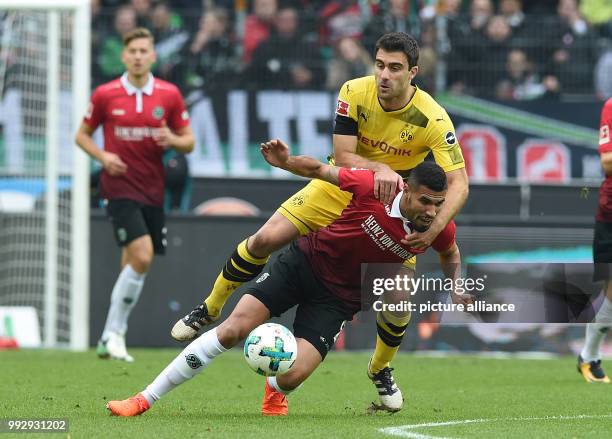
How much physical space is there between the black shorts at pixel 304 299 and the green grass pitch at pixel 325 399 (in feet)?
1.64

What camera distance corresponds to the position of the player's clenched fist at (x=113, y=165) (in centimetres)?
1155

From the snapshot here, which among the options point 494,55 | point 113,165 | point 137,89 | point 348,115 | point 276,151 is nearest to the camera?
point 276,151

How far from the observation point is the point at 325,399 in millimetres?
8930

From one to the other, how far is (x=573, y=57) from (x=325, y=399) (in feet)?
30.7

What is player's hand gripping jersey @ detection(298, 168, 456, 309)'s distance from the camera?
7469 millimetres

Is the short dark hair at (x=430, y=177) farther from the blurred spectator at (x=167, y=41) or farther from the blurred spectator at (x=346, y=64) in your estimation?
the blurred spectator at (x=167, y=41)

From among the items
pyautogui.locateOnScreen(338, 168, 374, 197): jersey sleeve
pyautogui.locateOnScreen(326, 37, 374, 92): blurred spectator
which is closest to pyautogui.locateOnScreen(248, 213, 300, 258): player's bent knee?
pyautogui.locateOnScreen(338, 168, 374, 197): jersey sleeve

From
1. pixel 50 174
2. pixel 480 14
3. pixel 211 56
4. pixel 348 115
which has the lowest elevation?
pixel 50 174

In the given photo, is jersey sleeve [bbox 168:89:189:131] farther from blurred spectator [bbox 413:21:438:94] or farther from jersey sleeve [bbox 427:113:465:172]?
blurred spectator [bbox 413:21:438:94]

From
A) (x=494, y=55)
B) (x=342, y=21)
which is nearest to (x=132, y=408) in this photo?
(x=342, y=21)

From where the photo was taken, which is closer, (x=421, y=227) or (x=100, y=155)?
(x=421, y=227)

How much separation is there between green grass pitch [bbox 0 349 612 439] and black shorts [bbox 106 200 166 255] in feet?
A: 3.65

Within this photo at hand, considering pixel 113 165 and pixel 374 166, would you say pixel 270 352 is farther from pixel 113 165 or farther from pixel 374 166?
pixel 113 165

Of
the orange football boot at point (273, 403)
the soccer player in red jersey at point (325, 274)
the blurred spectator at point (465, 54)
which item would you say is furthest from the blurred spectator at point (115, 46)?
the orange football boot at point (273, 403)
